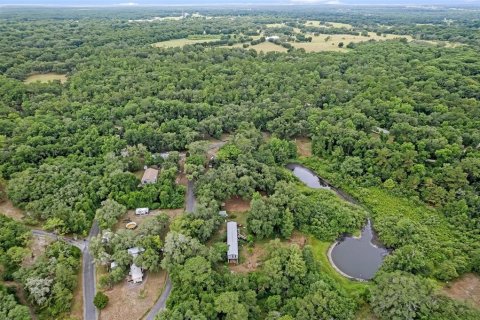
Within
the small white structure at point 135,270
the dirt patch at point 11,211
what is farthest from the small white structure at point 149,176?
the dirt patch at point 11,211

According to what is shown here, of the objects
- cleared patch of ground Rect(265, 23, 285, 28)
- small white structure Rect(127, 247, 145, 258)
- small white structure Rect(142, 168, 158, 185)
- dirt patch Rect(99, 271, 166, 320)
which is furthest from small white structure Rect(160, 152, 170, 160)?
cleared patch of ground Rect(265, 23, 285, 28)

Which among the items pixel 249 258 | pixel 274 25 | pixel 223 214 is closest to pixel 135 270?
pixel 249 258

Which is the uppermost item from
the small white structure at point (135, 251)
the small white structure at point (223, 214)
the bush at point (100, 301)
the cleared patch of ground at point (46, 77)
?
the cleared patch of ground at point (46, 77)

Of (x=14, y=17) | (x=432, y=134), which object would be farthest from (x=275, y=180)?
(x=14, y=17)

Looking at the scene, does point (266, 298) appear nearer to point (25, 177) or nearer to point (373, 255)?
point (373, 255)

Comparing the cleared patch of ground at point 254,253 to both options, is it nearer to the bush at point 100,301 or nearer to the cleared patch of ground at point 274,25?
the bush at point 100,301

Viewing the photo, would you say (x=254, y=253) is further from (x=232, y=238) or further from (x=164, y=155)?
(x=164, y=155)
